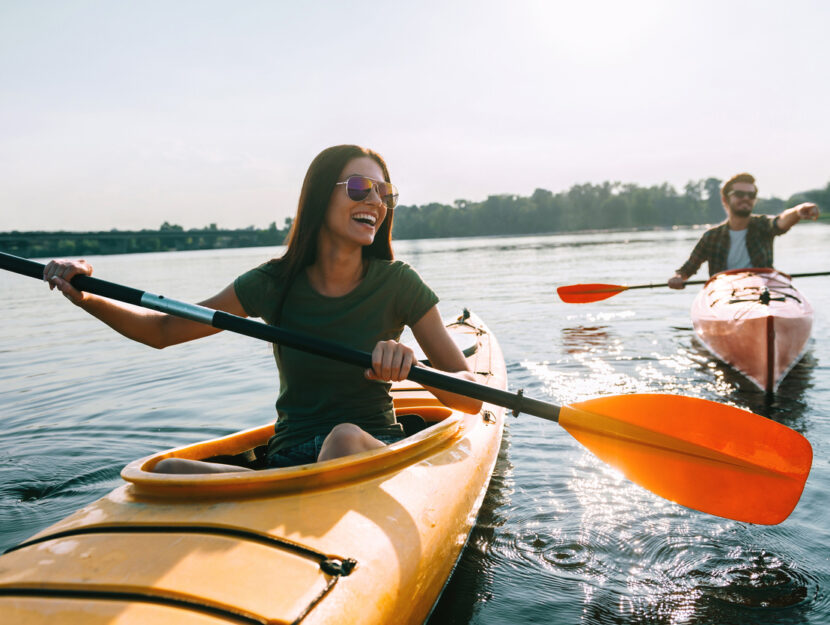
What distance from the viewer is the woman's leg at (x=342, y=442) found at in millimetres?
2314

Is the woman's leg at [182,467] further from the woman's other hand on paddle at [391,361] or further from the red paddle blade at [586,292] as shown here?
the red paddle blade at [586,292]

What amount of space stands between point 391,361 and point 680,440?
4.93 feet

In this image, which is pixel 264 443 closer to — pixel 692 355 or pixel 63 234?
pixel 692 355

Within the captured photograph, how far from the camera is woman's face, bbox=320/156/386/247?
2609mm

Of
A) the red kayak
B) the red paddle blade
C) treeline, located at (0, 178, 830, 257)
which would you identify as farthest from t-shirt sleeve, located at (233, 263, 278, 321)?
treeline, located at (0, 178, 830, 257)

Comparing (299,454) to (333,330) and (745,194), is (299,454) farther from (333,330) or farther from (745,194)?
(745,194)

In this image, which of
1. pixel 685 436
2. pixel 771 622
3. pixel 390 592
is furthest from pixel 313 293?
pixel 771 622

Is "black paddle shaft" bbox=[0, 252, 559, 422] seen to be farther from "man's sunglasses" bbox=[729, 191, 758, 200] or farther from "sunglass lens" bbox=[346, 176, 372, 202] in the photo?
"man's sunglasses" bbox=[729, 191, 758, 200]

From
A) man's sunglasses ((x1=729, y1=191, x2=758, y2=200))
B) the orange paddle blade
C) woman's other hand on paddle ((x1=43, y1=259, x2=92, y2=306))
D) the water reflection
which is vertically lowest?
the water reflection

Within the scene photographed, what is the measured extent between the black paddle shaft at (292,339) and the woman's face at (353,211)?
483 mm

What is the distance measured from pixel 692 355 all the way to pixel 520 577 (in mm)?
5222

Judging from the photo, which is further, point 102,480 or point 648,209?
point 648,209

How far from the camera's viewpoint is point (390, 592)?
1.87 m

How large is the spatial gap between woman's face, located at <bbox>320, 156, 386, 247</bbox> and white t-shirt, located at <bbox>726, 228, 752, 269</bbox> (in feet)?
22.3
